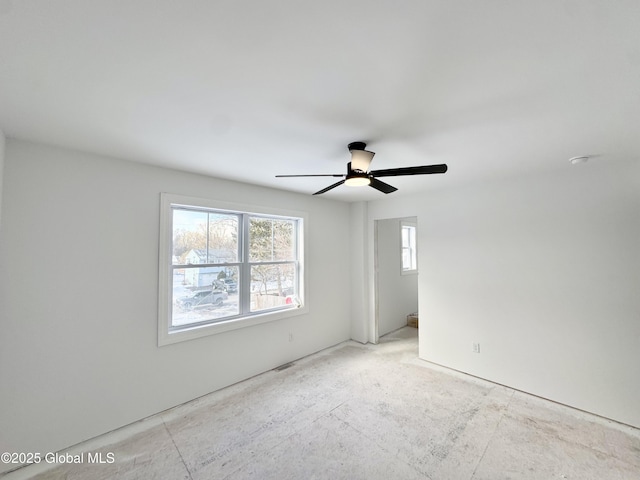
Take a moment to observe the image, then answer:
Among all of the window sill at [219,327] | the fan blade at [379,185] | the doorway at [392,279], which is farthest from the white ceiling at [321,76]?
the doorway at [392,279]

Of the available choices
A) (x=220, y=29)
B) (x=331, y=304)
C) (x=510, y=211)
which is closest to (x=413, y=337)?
(x=331, y=304)

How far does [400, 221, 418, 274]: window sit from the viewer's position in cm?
583

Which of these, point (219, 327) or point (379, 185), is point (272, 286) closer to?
point (219, 327)

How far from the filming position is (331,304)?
14.9 feet

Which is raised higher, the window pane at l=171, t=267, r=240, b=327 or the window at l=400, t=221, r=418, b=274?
the window at l=400, t=221, r=418, b=274

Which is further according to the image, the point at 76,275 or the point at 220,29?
the point at 76,275

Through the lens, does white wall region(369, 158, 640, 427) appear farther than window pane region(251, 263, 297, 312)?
No

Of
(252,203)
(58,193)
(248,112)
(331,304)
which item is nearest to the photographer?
(248,112)

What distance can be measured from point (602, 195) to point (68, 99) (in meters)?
4.37

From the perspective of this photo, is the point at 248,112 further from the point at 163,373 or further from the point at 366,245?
the point at 366,245

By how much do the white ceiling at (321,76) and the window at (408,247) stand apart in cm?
359

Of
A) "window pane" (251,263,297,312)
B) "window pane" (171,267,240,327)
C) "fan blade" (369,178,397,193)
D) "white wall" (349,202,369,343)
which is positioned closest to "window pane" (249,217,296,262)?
"window pane" (251,263,297,312)

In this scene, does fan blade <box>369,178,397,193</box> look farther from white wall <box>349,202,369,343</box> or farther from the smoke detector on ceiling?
white wall <box>349,202,369,343</box>

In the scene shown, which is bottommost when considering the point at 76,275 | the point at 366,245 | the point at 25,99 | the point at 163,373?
the point at 163,373
